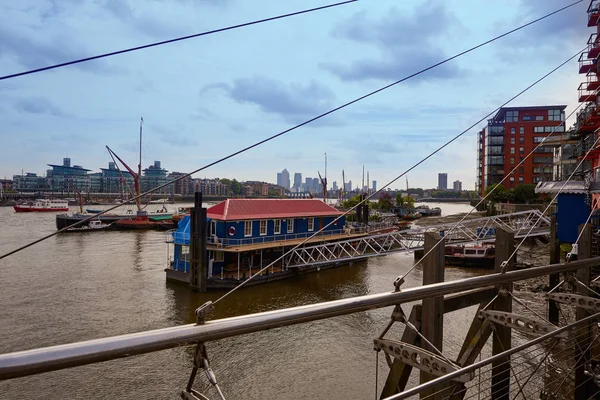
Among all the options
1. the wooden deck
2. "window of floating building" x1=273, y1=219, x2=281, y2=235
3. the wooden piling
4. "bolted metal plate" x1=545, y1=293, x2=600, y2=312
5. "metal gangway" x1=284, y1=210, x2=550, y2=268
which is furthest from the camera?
"window of floating building" x1=273, y1=219, x2=281, y2=235

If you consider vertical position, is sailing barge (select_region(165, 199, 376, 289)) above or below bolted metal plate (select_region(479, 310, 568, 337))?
below

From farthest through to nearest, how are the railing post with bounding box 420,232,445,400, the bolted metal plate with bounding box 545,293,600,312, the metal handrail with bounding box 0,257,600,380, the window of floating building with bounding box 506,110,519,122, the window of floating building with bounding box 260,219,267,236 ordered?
the window of floating building with bounding box 506,110,519,122, the window of floating building with bounding box 260,219,267,236, the bolted metal plate with bounding box 545,293,600,312, the railing post with bounding box 420,232,445,400, the metal handrail with bounding box 0,257,600,380

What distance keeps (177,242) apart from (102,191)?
146609 millimetres

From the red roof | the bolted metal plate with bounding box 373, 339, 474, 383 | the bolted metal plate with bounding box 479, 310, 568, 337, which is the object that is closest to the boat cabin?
the red roof

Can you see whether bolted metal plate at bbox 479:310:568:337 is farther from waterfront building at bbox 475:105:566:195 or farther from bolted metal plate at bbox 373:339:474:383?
waterfront building at bbox 475:105:566:195

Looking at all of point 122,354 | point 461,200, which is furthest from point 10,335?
point 461,200

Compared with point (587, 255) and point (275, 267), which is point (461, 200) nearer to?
point (275, 267)

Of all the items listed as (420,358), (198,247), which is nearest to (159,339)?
(420,358)

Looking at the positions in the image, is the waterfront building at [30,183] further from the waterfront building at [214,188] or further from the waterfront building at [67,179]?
the waterfront building at [214,188]

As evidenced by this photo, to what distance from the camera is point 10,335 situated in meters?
13.4

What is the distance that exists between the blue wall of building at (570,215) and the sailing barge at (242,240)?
1026 cm

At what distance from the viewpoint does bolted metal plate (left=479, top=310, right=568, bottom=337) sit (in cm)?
338

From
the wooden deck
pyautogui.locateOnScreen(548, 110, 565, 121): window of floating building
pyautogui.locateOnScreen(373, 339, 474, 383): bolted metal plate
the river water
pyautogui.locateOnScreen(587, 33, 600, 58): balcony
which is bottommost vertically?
the river water

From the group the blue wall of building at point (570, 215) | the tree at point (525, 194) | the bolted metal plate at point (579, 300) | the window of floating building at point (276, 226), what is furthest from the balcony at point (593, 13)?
the tree at point (525, 194)
